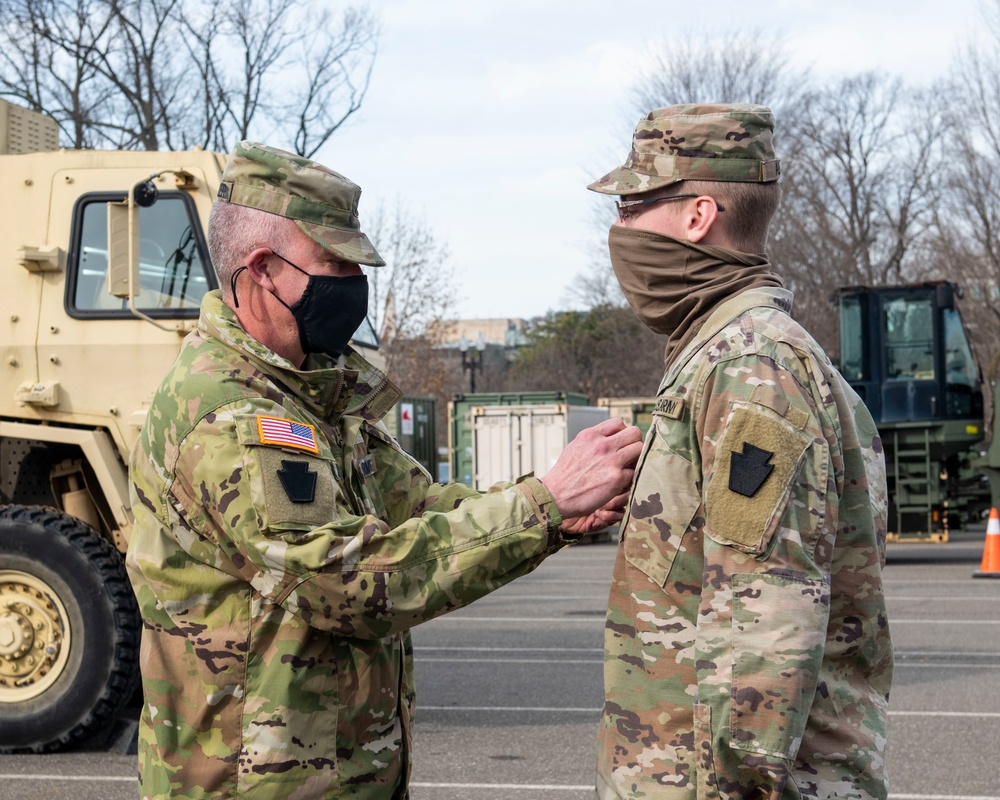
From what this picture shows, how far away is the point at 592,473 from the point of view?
102 inches

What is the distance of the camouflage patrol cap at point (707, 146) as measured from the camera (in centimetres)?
245

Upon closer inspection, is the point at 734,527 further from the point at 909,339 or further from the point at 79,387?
the point at 909,339

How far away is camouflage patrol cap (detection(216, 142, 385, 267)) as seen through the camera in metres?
2.77

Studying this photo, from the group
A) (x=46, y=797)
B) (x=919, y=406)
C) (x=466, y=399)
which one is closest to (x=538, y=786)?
(x=46, y=797)

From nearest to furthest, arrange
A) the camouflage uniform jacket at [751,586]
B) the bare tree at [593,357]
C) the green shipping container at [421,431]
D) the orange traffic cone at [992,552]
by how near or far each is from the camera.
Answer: the camouflage uniform jacket at [751,586]
the orange traffic cone at [992,552]
the green shipping container at [421,431]
the bare tree at [593,357]

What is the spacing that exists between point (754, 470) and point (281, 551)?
3.02 feet

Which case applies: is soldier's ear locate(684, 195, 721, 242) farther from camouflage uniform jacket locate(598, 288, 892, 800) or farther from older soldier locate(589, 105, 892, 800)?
camouflage uniform jacket locate(598, 288, 892, 800)

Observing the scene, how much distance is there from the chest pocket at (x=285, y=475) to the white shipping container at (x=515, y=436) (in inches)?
773

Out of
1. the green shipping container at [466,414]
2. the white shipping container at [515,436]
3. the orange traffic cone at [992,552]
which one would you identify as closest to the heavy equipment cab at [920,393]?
the orange traffic cone at [992,552]

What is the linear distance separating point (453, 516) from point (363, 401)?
510 millimetres

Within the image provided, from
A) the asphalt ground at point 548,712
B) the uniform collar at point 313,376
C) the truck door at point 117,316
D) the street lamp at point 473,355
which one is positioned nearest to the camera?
the uniform collar at point 313,376

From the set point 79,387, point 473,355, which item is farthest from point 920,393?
point 473,355

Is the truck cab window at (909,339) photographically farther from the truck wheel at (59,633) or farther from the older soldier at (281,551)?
the older soldier at (281,551)

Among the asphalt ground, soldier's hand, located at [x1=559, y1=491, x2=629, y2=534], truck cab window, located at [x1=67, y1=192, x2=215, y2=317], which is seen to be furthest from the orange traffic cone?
soldier's hand, located at [x1=559, y1=491, x2=629, y2=534]
